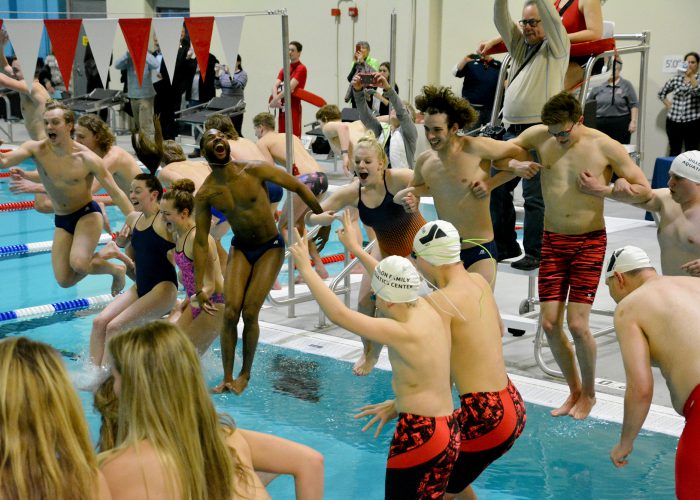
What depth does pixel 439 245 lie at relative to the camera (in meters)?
3.98

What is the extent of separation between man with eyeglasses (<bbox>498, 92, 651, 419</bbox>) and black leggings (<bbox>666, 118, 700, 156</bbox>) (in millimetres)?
8488

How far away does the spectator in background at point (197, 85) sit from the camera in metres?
16.8

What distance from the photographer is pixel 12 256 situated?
10844mm

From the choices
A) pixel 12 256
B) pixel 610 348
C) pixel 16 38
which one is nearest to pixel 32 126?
pixel 12 256

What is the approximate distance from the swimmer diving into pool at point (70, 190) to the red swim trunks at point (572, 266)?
10.5ft

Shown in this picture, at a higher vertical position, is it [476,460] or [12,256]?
[476,460]

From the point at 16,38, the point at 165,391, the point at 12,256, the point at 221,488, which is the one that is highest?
the point at 16,38

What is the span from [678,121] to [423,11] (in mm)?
5152

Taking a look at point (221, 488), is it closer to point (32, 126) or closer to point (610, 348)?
point (610, 348)

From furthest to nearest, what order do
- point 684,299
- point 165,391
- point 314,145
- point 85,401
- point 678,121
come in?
point 314,145, point 678,121, point 85,401, point 684,299, point 165,391

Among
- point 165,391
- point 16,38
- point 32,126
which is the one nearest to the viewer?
point 165,391

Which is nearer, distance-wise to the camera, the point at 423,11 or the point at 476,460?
the point at 476,460

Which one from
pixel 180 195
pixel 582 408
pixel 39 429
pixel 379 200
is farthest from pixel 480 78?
pixel 39 429

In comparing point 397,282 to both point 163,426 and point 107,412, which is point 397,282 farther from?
point 163,426
